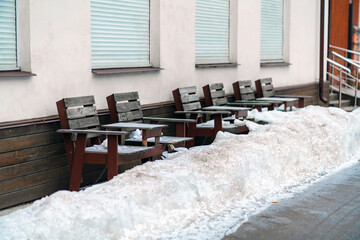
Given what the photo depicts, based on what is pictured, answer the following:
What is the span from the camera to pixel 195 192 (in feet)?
19.5

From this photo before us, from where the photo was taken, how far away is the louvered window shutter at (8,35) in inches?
259

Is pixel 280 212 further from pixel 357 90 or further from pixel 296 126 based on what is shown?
pixel 357 90

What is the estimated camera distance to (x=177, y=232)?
17.3 feet

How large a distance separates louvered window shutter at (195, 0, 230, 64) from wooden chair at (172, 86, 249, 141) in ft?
3.81

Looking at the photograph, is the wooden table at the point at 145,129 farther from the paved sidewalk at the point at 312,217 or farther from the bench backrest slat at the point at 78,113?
the paved sidewalk at the point at 312,217

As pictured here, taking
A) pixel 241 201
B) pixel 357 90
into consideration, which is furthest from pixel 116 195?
pixel 357 90

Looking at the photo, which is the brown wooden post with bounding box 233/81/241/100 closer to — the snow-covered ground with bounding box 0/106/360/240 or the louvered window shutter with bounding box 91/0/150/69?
the snow-covered ground with bounding box 0/106/360/240

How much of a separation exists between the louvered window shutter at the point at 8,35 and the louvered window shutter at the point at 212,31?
4226 mm

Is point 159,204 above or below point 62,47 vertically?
below

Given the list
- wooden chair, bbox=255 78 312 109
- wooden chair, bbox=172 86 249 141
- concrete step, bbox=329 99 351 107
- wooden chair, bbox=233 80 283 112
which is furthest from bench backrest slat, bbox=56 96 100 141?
concrete step, bbox=329 99 351 107

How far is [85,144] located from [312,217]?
2330mm

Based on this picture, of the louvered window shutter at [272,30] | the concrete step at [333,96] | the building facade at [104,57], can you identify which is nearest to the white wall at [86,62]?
the building facade at [104,57]

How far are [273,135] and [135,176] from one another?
2.85 m

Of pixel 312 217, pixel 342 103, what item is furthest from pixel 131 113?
pixel 342 103
